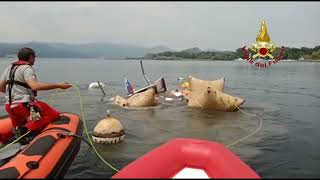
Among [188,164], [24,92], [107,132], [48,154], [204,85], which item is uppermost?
[24,92]

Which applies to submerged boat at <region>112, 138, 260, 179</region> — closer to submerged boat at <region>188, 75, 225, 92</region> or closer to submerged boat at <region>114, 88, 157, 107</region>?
submerged boat at <region>114, 88, 157, 107</region>

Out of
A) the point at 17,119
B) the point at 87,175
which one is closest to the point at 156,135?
the point at 87,175

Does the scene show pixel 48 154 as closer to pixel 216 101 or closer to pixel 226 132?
pixel 226 132

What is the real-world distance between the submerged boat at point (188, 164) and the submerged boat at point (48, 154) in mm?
2064

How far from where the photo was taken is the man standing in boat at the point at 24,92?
790cm

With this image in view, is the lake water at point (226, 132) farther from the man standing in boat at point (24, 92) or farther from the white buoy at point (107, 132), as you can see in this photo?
the man standing in boat at point (24, 92)

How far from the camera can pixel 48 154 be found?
714cm

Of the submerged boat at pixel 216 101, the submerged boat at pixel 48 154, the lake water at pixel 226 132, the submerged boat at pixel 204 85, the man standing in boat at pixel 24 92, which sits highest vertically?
the man standing in boat at pixel 24 92

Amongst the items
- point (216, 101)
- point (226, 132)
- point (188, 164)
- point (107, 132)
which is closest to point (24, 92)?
point (107, 132)

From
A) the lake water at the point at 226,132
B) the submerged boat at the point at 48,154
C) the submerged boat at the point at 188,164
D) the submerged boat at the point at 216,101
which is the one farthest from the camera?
the submerged boat at the point at 216,101

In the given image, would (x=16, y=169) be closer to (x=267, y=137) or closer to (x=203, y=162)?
(x=203, y=162)

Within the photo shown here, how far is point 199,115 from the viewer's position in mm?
16156

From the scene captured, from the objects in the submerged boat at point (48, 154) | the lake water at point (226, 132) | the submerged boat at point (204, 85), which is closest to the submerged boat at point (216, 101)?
the lake water at point (226, 132)

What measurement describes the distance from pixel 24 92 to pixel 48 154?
1.74 meters
